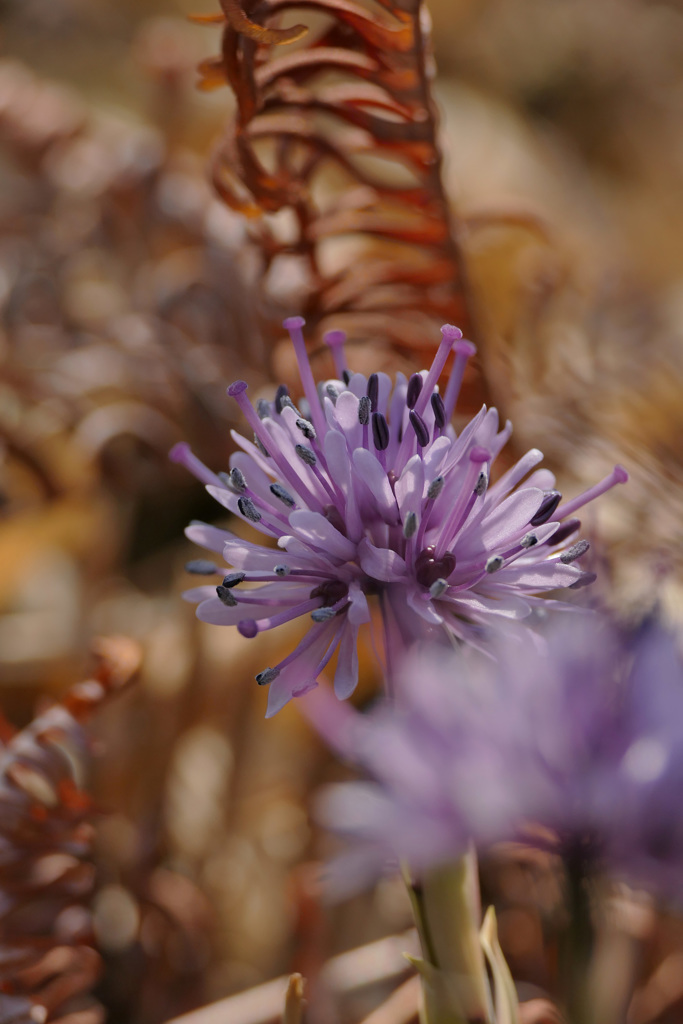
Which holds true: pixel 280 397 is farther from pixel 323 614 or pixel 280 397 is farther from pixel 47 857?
pixel 47 857

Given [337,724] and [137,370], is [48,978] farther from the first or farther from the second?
[137,370]

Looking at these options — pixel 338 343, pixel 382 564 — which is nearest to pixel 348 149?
pixel 338 343

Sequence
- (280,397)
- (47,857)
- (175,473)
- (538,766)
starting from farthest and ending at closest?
(175,473)
(47,857)
(280,397)
(538,766)

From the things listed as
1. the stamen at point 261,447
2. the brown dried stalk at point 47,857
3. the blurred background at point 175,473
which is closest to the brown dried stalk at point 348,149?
the blurred background at point 175,473

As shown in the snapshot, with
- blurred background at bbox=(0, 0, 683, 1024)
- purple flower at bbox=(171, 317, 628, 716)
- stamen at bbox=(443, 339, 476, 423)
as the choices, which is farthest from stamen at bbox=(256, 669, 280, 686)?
blurred background at bbox=(0, 0, 683, 1024)

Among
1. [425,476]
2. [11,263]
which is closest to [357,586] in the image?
[425,476]

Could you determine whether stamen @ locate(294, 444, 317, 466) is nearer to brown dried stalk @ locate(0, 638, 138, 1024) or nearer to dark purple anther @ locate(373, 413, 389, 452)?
dark purple anther @ locate(373, 413, 389, 452)
